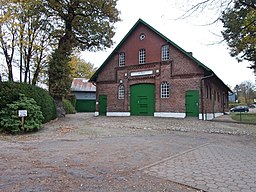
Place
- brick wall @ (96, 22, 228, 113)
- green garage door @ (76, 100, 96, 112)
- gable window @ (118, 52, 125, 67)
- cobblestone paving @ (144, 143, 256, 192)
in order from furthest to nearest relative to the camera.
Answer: green garage door @ (76, 100, 96, 112)
gable window @ (118, 52, 125, 67)
brick wall @ (96, 22, 228, 113)
cobblestone paving @ (144, 143, 256, 192)

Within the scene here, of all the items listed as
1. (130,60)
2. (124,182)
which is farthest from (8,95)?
(130,60)

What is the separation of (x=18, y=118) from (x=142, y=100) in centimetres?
1260

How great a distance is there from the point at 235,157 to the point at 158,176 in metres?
3.25

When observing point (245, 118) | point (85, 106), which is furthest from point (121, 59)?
point (85, 106)

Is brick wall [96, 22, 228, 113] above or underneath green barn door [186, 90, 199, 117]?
above

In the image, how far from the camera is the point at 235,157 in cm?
716

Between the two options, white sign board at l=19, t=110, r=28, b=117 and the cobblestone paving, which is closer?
the cobblestone paving

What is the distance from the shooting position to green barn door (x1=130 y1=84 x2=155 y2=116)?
74.5 feet

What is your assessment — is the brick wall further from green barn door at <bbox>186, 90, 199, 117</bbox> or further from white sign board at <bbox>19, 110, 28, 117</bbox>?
white sign board at <bbox>19, 110, 28, 117</bbox>

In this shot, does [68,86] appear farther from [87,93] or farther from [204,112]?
[87,93]

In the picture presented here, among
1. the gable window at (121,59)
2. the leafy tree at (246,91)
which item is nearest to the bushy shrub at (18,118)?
the gable window at (121,59)

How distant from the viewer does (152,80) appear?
22719mm

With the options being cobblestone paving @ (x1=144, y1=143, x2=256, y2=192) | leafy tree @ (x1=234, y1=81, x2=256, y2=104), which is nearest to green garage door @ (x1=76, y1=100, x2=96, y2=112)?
cobblestone paving @ (x1=144, y1=143, x2=256, y2=192)

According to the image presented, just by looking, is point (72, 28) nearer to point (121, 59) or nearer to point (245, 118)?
point (121, 59)
